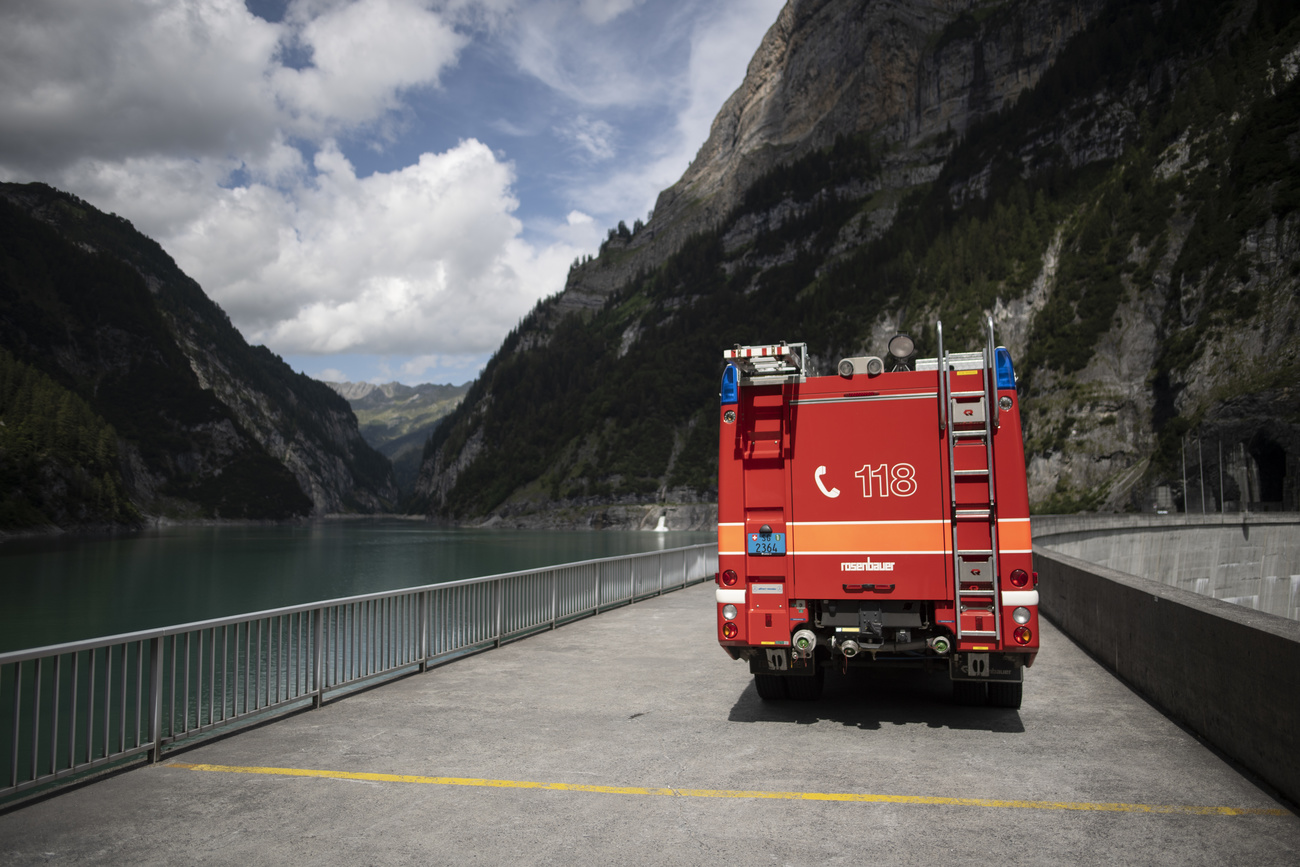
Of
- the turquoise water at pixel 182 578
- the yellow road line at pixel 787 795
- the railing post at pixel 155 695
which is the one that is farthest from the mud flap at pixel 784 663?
the turquoise water at pixel 182 578

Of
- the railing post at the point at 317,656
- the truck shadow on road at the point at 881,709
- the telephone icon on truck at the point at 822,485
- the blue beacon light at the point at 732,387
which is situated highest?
the blue beacon light at the point at 732,387

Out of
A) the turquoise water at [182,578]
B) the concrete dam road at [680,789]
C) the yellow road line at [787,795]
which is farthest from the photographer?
the turquoise water at [182,578]

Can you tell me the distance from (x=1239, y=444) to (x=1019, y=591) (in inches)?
3197

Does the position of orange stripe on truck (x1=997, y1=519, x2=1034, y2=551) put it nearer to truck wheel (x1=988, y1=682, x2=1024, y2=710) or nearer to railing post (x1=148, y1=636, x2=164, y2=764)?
truck wheel (x1=988, y1=682, x2=1024, y2=710)

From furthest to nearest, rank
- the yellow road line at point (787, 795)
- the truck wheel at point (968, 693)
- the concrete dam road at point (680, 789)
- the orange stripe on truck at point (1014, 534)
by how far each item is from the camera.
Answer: the truck wheel at point (968, 693)
the orange stripe on truck at point (1014, 534)
the yellow road line at point (787, 795)
the concrete dam road at point (680, 789)

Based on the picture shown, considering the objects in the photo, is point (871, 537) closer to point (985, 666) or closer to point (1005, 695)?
point (985, 666)

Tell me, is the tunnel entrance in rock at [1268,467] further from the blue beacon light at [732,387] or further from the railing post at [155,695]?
the railing post at [155,695]

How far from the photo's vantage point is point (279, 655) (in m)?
8.23

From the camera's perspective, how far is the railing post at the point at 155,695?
6898 mm

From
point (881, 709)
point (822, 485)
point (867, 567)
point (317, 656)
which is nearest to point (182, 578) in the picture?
point (317, 656)

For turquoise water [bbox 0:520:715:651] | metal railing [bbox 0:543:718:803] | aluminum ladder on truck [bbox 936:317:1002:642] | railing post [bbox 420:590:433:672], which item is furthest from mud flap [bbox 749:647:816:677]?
turquoise water [bbox 0:520:715:651]

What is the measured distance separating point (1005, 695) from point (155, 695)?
7.78m

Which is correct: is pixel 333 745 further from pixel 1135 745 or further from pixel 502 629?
pixel 1135 745

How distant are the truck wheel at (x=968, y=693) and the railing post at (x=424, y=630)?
6.52m
